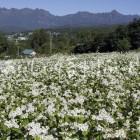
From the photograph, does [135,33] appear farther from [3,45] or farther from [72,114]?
[72,114]

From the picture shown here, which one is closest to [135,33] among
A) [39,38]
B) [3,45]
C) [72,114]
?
[3,45]

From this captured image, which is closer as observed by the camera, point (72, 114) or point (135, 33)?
point (72, 114)

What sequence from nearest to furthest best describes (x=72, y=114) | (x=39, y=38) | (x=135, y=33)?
(x=72, y=114) → (x=135, y=33) → (x=39, y=38)

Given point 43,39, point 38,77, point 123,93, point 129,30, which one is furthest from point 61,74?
Result: point 43,39

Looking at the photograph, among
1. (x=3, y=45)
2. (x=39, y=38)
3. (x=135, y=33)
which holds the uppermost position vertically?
(x=135, y=33)

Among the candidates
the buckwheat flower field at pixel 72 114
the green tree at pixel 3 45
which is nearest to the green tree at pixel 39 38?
the green tree at pixel 3 45

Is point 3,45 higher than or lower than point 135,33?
lower

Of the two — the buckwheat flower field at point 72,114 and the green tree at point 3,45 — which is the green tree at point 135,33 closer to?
the green tree at point 3,45

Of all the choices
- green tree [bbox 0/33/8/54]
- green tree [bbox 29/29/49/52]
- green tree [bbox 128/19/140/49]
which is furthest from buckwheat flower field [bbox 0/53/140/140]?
green tree [bbox 29/29/49/52]

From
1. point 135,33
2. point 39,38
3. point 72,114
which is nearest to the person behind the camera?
point 72,114

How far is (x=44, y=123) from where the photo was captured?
708cm

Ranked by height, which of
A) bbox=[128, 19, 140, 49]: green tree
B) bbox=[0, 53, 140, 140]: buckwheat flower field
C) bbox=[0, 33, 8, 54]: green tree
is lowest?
bbox=[0, 33, 8, 54]: green tree

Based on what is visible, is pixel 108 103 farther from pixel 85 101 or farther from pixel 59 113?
pixel 59 113

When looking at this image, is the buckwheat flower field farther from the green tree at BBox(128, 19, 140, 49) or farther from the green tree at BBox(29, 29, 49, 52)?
the green tree at BBox(29, 29, 49, 52)
